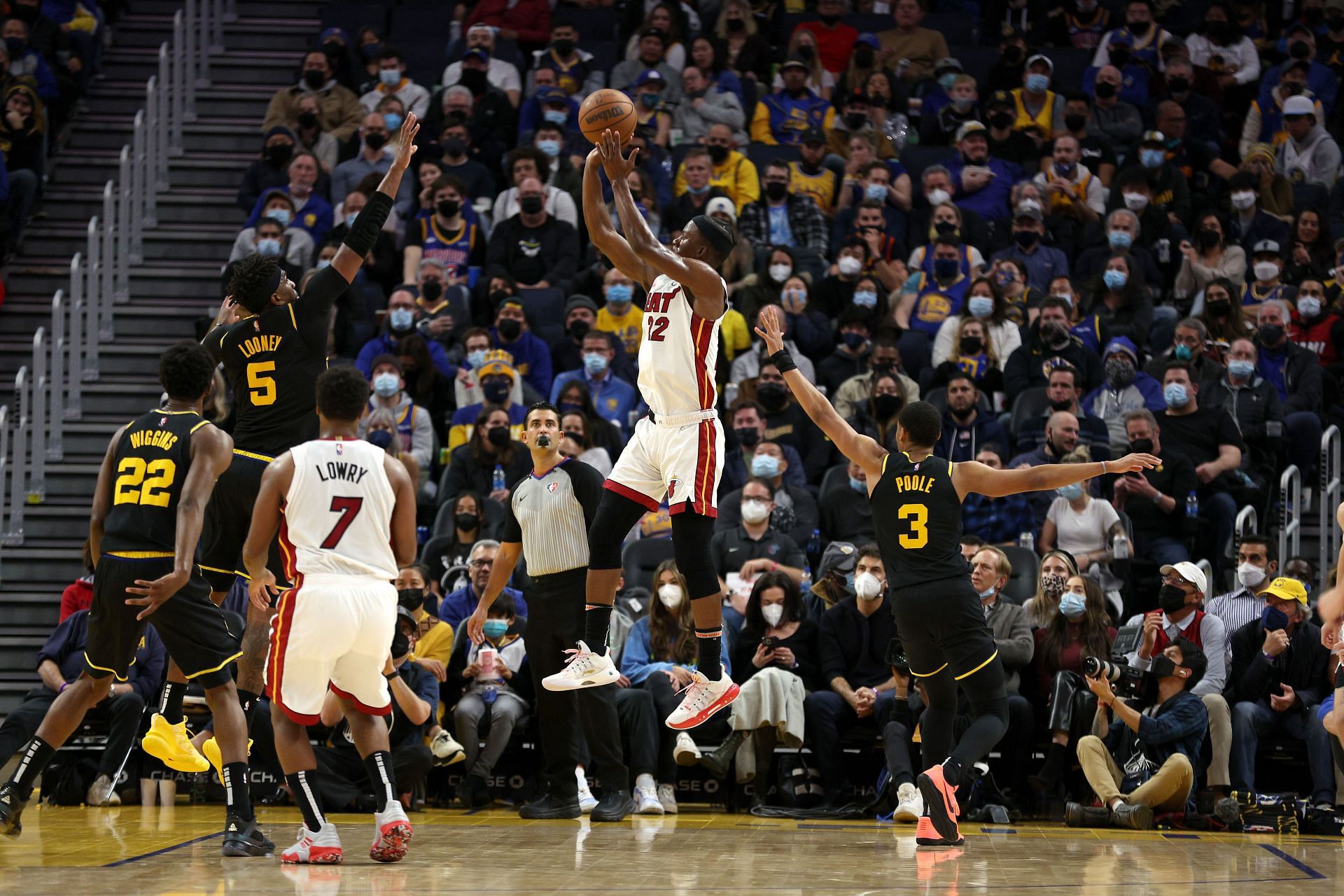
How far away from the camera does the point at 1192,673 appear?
10633 mm

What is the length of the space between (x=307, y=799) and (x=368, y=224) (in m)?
2.89

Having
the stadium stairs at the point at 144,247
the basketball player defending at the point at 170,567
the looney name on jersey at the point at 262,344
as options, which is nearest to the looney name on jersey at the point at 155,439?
the basketball player defending at the point at 170,567

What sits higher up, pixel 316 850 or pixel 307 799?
pixel 307 799

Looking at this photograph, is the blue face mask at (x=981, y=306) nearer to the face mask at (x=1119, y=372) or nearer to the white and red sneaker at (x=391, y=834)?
the face mask at (x=1119, y=372)

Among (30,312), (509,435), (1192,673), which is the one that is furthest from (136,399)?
(1192,673)

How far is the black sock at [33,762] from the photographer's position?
8109 mm

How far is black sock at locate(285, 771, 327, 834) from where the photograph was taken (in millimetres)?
7199

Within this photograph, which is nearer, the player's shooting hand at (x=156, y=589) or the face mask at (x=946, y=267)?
the player's shooting hand at (x=156, y=589)

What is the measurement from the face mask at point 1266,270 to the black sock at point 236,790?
11500mm

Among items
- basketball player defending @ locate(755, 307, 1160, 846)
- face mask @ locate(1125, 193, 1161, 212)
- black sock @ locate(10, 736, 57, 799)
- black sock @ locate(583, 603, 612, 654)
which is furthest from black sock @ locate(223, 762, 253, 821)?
Answer: face mask @ locate(1125, 193, 1161, 212)

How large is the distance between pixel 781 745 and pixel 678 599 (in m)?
1.27

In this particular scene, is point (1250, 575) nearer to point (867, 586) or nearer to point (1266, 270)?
point (867, 586)

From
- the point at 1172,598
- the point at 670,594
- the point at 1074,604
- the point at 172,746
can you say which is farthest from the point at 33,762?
the point at 1172,598

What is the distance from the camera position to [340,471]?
23.4 feet
